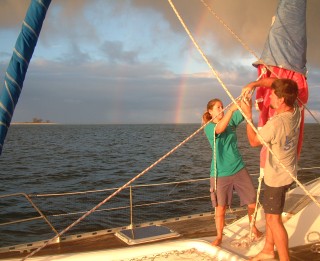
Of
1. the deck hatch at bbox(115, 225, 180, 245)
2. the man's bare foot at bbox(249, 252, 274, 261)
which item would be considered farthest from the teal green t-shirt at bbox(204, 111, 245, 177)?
the deck hatch at bbox(115, 225, 180, 245)

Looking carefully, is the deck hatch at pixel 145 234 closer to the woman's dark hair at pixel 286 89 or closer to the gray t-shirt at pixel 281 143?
the gray t-shirt at pixel 281 143

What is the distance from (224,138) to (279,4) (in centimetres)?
213

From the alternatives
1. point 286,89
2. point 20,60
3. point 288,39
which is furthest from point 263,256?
point 20,60

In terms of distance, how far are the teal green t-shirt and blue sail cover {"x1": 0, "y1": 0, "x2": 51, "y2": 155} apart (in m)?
2.72

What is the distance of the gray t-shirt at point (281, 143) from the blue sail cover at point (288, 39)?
1.49 m

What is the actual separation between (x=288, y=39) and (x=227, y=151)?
178cm

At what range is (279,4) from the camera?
577cm

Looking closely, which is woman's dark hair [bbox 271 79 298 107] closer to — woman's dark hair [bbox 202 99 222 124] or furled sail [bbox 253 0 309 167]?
woman's dark hair [bbox 202 99 222 124]

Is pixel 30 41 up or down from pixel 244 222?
up

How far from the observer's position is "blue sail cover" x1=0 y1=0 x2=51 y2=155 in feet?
10.4

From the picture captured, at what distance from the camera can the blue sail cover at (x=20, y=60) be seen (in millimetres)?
3158

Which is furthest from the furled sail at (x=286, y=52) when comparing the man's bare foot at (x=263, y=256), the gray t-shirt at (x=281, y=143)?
the man's bare foot at (x=263, y=256)

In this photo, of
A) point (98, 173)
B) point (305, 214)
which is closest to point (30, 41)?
point (305, 214)

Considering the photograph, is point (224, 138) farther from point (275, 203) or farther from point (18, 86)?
point (18, 86)
